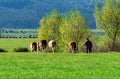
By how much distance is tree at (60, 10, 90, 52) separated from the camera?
300 ft

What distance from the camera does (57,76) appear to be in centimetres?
2238

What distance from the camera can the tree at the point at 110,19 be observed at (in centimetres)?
8169

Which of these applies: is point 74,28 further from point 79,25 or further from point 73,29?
point 79,25

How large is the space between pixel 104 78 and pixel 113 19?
201ft

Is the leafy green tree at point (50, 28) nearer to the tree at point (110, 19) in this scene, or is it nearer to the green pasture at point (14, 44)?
the green pasture at point (14, 44)

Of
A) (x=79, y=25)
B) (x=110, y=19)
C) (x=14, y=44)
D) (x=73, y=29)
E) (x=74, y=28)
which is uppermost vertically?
(x=110, y=19)

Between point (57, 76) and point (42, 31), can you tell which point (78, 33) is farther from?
point (57, 76)

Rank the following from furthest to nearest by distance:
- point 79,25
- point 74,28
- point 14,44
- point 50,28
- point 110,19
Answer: point 14,44, point 50,28, point 74,28, point 79,25, point 110,19

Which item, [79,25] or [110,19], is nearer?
[110,19]

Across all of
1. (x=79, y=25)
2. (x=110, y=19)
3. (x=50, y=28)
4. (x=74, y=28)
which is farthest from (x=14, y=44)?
(x=110, y=19)

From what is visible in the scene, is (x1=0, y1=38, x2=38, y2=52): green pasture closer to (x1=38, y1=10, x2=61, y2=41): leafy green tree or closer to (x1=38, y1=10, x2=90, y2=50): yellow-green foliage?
(x1=38, y1=10, x2=61, y2=41): leafy green tree

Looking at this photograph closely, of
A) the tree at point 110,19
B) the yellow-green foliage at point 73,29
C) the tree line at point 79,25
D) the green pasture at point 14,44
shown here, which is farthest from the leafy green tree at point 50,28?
the tree at point 110,19

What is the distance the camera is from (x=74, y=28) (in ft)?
306

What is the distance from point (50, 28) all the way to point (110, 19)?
23.6 metres
